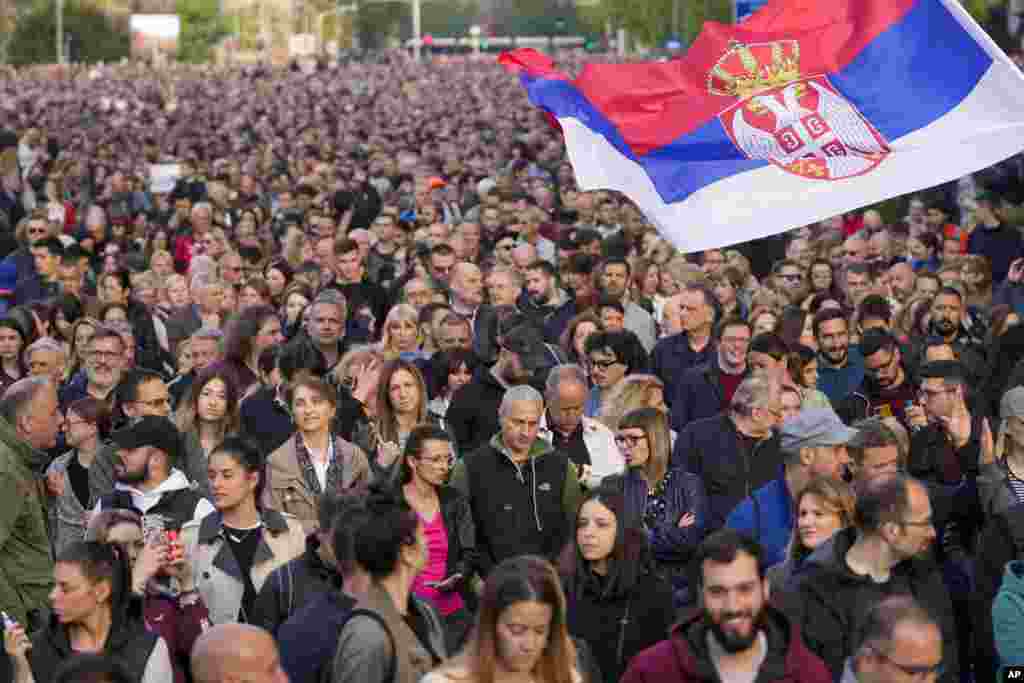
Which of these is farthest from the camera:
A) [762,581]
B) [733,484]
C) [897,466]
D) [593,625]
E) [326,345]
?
[326,345]

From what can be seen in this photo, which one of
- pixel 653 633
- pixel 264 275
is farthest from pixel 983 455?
pixel 264 275

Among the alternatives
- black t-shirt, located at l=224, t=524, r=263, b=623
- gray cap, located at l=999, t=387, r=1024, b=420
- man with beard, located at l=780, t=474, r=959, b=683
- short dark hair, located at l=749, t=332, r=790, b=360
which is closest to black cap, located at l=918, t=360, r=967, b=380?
gray cap, located at l=999, t=387, r=1024, b=420

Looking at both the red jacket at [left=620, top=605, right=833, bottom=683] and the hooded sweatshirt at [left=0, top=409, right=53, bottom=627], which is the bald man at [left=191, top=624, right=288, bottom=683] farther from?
the hooded sweatshirt at [left=0, top=409, right=53, bottom=627]

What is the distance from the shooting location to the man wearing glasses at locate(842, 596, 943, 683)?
5859 mm

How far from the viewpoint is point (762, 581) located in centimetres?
619

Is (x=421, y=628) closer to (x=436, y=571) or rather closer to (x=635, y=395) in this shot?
(x=436, y=571)

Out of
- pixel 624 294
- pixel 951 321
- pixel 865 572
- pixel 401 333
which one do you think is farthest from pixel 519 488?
pixel 624 294

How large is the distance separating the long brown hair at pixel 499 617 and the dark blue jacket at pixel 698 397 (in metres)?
5.12

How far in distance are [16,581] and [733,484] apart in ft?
9.59

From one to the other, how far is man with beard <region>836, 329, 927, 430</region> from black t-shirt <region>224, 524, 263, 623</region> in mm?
4015

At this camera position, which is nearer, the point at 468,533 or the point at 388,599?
the point at 388,599

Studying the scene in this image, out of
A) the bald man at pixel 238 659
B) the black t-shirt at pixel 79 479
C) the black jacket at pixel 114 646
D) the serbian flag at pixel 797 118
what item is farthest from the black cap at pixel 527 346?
the bald man at pixel 238 659

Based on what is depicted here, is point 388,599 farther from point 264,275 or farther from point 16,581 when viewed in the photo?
point 264,275

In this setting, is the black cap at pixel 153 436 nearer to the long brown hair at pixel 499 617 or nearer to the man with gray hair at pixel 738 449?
the man with gray hair at pixel 738 449
